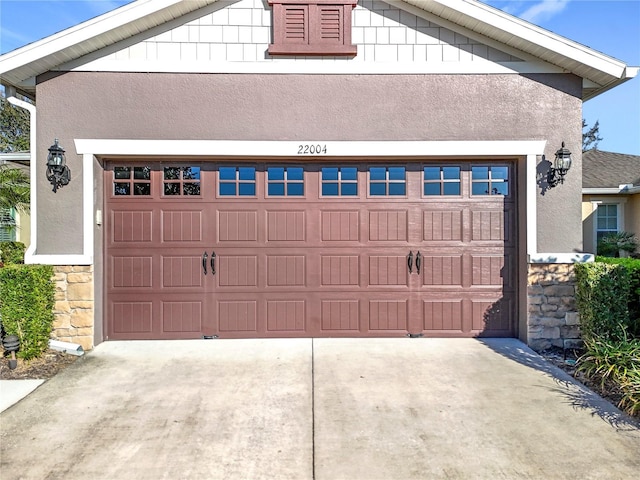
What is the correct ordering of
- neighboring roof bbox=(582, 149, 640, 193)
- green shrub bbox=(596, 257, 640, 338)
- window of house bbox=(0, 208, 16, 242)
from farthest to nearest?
1. neighboring roof bbox=(582, 149, 640, 193)
2. window of house bbox=(0, 208, 16, 242)
3. green shrub bbox=(596, 257, 640, 338)

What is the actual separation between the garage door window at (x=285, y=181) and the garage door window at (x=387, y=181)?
105cm

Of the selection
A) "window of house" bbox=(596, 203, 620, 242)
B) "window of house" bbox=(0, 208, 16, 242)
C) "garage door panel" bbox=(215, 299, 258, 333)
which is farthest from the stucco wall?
"window of house" bbox=(596, 203, 620, 242)

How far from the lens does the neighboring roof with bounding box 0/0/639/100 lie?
4.66 m

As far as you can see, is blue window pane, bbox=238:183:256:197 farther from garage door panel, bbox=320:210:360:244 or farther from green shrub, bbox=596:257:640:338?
green shrub, bbox=596:257:640:338

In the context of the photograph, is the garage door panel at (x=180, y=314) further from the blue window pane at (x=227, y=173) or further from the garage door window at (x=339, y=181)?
the garage door window at (x=339, y=181)

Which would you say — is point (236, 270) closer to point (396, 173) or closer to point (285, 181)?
point (285, 181)

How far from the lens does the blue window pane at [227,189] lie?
17.4 feet

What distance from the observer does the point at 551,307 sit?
507 centimetres

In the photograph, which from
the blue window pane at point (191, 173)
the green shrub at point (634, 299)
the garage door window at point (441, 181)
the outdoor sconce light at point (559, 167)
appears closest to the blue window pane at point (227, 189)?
the blue window pane at point (191, 173)

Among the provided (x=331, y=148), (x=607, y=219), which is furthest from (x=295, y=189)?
(x=607, y=219)

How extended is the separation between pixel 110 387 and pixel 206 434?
1.57m

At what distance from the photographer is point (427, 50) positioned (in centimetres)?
516

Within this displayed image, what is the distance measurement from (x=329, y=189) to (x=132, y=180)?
2.88m

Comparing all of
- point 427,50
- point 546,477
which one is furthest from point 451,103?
point 546,477
